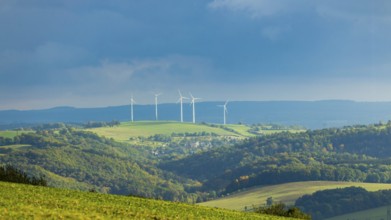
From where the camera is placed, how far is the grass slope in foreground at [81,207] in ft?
148

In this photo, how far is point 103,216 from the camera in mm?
47000

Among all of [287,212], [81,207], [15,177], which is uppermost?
[15,177]

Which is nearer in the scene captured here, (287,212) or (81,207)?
(81,207)

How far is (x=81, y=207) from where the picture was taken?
167 ft

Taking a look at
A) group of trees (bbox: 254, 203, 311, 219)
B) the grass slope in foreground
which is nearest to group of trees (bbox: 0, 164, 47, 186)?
the grass slope in foreground

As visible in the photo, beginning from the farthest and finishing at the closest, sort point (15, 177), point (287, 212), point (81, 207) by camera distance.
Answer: point (287, 212) < point (15, 177) < point (81, 207)

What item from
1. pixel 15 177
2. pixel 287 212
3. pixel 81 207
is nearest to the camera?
pixel 81 207

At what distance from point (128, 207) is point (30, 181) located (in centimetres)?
2678

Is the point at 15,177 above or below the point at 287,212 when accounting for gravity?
above

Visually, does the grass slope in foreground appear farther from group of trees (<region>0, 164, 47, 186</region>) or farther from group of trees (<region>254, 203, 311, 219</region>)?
group of trees (<region>0, 164, 47, 186</region>)

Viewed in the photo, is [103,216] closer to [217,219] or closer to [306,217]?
[217,219]

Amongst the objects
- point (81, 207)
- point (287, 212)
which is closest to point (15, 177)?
point (287, 212)

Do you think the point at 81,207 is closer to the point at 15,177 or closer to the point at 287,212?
the point at 15,177

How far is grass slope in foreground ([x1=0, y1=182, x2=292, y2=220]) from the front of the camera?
→ 45.2 meters
